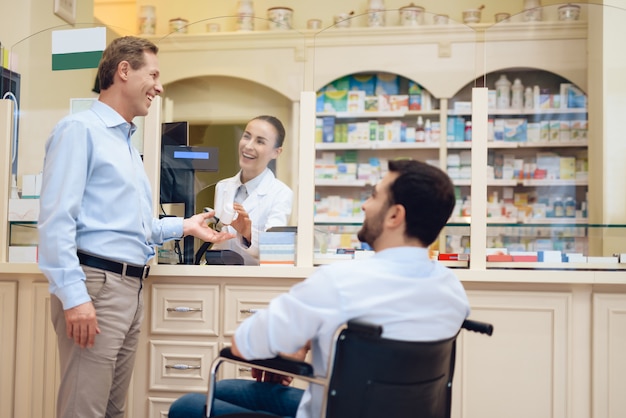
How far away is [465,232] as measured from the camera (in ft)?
9.74

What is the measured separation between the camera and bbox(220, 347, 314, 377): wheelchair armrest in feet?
5.22

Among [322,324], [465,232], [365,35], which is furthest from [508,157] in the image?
[322,324]

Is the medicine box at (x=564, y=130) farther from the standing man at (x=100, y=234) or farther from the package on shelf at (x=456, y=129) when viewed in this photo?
the standing man at (x=100, y=234)

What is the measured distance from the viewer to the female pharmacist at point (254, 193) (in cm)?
298

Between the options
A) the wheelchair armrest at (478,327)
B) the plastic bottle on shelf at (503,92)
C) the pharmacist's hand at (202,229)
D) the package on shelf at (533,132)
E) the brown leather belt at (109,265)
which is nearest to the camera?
the wheelchair armrest at (478,327)

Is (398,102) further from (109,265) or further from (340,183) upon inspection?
(109,265)

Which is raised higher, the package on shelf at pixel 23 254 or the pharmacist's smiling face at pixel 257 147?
the pharmacist's smiling face at pixel 257 147

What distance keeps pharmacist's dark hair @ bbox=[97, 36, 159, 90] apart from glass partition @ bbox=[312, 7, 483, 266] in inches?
33.6

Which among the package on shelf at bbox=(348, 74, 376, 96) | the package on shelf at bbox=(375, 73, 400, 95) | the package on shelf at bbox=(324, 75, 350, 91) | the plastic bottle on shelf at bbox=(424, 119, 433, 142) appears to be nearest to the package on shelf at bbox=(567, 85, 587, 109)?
the plastic bottle on shelf at bbox=(424, 119, 433, 142)

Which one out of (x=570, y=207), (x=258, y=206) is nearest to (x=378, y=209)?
(x=258, y=206)

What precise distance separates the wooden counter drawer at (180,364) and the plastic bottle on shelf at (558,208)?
60.8 inches

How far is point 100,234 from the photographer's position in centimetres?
228

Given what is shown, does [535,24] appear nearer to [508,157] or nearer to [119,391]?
[508,157]

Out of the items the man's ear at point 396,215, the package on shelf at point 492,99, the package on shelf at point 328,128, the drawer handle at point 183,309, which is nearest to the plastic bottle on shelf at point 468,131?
the package on shelf at point 492,99
